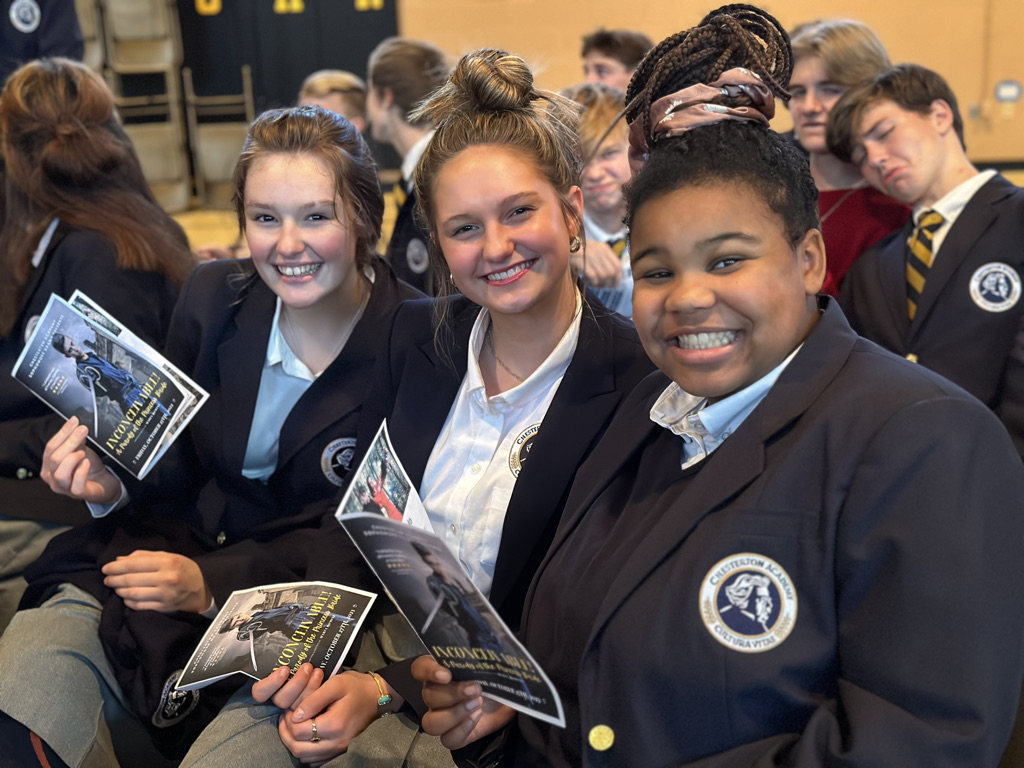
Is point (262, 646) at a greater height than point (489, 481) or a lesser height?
lesser

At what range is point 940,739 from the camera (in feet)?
3.23

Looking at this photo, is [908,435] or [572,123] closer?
[908,435]

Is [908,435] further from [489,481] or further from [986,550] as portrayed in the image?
[489,481]

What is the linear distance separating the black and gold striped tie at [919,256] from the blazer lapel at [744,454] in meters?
1.40

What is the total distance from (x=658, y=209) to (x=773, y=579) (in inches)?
19.4

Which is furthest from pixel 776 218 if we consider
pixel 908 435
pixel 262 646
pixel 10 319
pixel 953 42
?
pixel 953 42

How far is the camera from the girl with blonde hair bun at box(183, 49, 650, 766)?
5.18 feet

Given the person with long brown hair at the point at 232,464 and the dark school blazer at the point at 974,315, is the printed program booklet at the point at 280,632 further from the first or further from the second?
the dark school blazer at the point at 974,315

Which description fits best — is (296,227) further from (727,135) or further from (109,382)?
(727,135)

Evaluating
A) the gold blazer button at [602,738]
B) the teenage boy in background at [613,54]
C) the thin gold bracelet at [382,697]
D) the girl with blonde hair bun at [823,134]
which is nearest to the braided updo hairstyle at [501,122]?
the thin gold bracelet at [382,697]

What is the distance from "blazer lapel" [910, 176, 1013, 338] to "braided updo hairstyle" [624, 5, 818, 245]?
127cm

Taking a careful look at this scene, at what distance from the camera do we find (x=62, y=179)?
2.54m

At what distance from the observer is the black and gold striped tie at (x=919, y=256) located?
2.46m

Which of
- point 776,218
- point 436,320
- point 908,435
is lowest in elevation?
point 436,320
